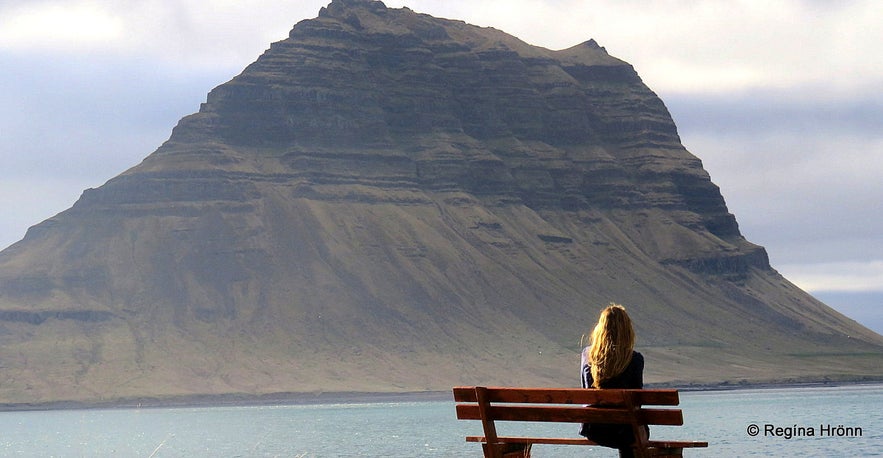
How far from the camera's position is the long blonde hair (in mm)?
10328

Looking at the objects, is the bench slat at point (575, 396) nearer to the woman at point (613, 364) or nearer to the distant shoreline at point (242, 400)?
the woman at point (613, 364)

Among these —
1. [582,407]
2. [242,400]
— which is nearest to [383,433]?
[582,407]

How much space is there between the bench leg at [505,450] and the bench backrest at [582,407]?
0.20 ft

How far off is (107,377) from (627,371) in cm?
17552

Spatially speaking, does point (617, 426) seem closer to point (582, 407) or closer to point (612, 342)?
point (582, 407)

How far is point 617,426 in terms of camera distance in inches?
417

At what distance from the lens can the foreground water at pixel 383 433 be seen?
60.6 meters

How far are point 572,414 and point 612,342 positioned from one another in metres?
0.74

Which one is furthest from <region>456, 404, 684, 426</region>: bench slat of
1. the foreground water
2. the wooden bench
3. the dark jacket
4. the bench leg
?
the foreground water

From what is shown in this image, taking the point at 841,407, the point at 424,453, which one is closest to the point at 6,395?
the point at 841,407

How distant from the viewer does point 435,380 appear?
173625 mm

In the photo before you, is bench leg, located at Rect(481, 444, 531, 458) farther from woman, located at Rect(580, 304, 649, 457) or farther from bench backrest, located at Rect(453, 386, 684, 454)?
woman, located at Rect(580, 304, 649, 457)

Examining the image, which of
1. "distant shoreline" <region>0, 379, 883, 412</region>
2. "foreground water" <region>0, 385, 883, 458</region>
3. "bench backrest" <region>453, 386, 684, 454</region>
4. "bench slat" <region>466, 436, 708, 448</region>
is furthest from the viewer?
"distant shoreline" <region>0, 379, 883, 412</region>

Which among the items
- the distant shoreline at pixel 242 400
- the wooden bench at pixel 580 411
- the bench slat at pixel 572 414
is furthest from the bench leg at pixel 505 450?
the distant shoreline at pixel 242 400
